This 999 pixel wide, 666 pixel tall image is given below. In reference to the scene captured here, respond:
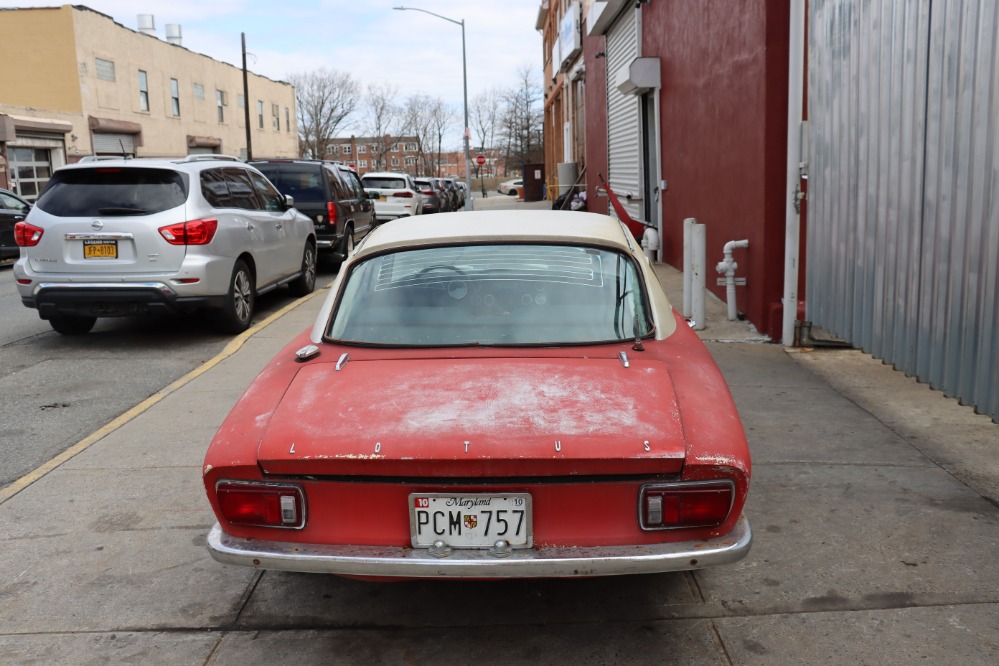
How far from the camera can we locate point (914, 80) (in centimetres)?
511

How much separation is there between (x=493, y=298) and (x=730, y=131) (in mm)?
6051

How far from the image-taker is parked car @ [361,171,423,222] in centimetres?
2462

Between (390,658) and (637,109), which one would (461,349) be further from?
(637,109)

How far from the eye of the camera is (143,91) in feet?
118

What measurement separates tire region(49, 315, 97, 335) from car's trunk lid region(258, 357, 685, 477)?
6.45 meters

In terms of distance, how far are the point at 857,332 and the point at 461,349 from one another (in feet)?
12.0

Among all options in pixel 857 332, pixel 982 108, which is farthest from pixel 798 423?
pixel 982 108

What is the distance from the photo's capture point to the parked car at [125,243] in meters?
8.14

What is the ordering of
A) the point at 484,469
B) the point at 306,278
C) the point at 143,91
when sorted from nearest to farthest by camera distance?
1. the point at 484,469
2. the point at 306,278
3. the point at 143,91

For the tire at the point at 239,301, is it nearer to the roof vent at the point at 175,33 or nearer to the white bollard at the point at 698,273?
the white bollard at the point at 698,273

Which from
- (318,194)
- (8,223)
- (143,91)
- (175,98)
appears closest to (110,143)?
(143,91)

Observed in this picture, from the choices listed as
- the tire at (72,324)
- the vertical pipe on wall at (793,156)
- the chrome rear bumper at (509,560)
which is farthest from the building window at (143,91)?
the chrome rear bumper at (509,560)

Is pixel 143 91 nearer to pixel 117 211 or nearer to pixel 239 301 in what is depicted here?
pixel 239 301

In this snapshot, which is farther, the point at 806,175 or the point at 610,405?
the point at 806,175
